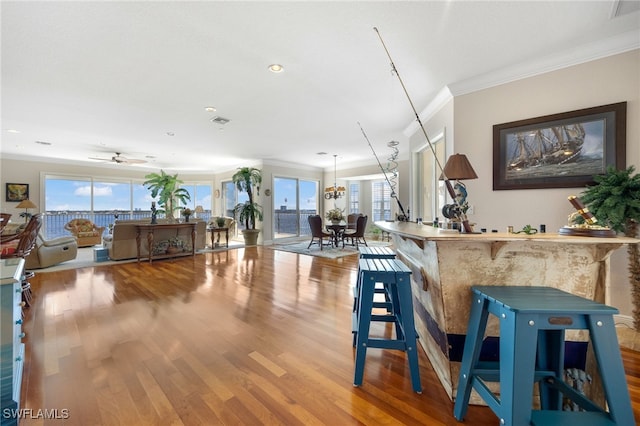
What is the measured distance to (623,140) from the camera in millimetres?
2199

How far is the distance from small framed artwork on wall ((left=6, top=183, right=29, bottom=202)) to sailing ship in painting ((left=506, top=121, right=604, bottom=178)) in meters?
10.9

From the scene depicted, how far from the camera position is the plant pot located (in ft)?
24.3

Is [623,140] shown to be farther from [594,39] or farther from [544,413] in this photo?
[544,413]

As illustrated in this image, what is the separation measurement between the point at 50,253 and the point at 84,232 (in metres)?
3.09

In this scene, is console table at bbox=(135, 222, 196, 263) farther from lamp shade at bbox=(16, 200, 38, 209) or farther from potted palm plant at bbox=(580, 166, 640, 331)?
potted palm plant at bbox=(580, 166, 640, 331)

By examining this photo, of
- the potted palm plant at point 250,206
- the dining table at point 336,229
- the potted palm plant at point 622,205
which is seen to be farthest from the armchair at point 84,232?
the potted palm plant at point 622,205

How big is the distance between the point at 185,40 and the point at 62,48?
1152mm

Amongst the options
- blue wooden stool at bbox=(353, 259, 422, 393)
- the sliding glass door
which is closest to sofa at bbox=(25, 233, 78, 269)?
the sliding glass door

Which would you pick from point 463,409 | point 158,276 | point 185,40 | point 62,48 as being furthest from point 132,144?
point 463,409

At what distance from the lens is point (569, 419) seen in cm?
102

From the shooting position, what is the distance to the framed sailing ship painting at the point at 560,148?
7.38 feet

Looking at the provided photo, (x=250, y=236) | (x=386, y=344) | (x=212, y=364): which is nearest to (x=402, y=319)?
(x=386, y=344)

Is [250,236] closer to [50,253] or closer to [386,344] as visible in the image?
[50,253]

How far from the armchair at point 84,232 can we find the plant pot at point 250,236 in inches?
167
